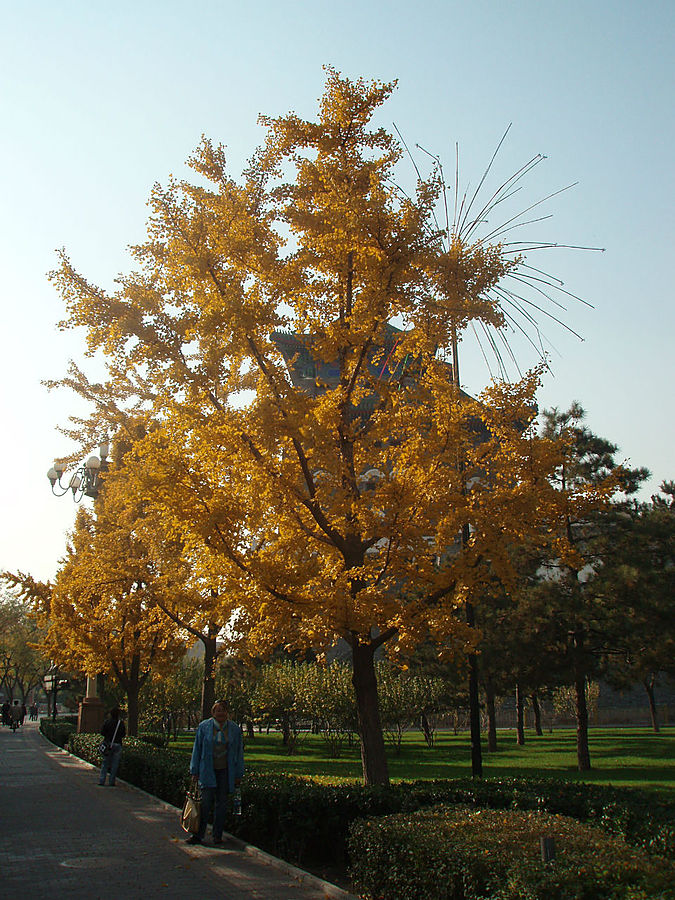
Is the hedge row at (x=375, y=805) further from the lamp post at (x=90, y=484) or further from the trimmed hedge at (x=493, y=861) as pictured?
the lamp post at (x=90, y=484)

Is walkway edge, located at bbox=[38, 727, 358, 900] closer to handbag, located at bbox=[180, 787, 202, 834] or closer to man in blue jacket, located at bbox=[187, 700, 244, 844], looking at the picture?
man in blue jacket, located at bbox=[187, 700, 244, 844]

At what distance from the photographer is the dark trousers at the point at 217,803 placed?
853 centimetres

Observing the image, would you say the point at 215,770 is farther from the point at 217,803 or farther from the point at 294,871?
the point at 294,871

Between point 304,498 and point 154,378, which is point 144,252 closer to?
point 154,378

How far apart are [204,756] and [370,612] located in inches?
99.5

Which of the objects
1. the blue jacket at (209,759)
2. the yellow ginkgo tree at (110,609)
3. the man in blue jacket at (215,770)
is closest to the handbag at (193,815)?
the man in blue jacket at (215,770)

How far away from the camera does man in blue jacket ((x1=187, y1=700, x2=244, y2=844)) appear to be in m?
8.53

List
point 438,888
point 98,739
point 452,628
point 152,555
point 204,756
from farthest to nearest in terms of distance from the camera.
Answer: point 98,739, point 152,555, point 452,628, point 204,756, point 438,888

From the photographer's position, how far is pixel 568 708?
4881 cm

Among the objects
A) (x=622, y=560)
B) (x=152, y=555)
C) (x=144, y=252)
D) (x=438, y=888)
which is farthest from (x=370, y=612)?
(x=622, y=560)

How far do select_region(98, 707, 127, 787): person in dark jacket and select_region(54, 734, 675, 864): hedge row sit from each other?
278 inches

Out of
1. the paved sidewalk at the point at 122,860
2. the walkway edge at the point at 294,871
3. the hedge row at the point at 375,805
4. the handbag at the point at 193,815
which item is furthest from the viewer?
the handbag at the point at 193,815

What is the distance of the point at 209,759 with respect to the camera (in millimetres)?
8586

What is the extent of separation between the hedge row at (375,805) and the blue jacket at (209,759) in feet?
1.09
